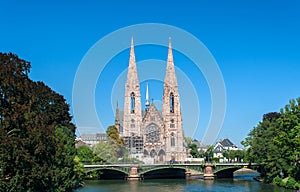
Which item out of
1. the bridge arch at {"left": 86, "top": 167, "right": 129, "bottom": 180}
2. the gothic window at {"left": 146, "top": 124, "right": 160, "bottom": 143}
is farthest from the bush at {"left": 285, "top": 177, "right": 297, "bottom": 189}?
the gothic window at {"left": 146, "top": 124, "right": 160, "bottom": 143}

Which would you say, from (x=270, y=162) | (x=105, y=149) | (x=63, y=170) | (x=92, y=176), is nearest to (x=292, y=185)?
(x=270, y=162)

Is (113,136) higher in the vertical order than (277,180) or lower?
higher

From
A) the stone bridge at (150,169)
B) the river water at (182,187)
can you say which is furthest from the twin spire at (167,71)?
the river water at (182,187)

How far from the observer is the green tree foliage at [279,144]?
4728cm

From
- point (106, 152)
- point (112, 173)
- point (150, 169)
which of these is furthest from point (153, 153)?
point (150, 169)

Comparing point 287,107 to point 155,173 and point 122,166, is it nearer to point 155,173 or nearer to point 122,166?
point 122,166

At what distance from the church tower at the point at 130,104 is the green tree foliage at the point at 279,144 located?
139ft

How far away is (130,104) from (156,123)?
7857 millimetres

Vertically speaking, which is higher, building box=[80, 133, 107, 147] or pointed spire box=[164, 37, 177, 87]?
pointed spire box=[164, 37, 177, 87]

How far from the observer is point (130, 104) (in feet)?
353

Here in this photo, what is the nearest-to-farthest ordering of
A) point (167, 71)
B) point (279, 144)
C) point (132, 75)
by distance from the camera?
point (279, 144) < point (132, 75) < point (167, 71)

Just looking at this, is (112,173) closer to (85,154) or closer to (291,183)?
(85,154)

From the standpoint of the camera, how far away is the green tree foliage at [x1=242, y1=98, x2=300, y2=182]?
155 ft

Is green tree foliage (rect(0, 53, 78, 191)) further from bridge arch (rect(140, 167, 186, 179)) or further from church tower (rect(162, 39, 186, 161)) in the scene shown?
church tower (rect(162, 39, 186, 161))
